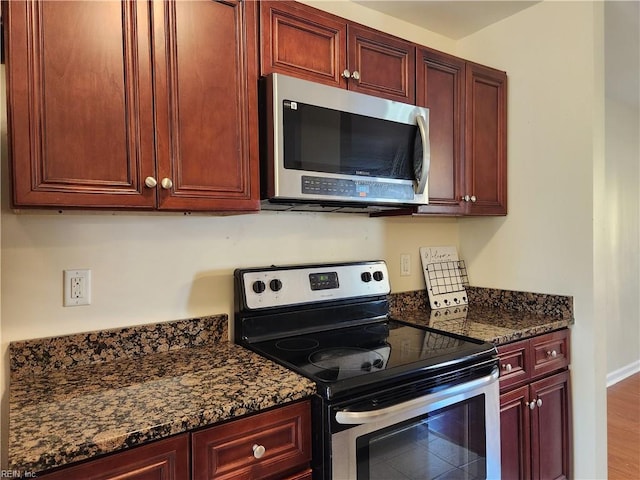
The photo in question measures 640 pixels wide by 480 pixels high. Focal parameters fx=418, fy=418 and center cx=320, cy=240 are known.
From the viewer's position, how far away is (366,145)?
5.16ft

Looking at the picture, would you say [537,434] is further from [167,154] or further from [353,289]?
[167,154]

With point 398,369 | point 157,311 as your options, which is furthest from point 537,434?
point 157,311

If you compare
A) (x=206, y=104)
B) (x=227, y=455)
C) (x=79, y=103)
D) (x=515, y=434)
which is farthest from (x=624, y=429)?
(x=79, y=103)

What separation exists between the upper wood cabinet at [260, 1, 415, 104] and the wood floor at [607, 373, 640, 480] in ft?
7.67

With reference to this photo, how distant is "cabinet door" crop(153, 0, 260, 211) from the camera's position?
4.11ft

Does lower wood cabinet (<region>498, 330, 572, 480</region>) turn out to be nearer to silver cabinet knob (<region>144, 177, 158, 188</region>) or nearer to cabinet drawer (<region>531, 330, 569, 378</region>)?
cabinet drawer (<region>531, 330, 569, 378</region>)

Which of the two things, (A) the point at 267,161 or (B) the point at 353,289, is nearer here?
(A) the point at 267,161

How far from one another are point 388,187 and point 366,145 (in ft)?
0.60

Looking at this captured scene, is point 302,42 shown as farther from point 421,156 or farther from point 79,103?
point 79,103

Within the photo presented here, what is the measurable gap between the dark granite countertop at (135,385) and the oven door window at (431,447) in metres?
0.28

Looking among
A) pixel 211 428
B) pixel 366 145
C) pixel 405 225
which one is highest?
pixel 366 145

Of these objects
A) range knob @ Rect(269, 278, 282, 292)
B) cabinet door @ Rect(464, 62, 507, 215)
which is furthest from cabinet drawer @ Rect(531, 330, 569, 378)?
range knob @ Rect(269, 278, 282, 292)

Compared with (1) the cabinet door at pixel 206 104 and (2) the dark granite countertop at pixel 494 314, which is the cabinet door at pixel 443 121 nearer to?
(2) the dark granite countertop at pixel 494 314

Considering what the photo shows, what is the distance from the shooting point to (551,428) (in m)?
1.90
